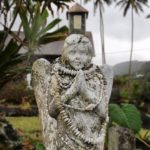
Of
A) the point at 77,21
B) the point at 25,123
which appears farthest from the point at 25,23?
the point at 77,21

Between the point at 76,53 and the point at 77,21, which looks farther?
the point at 77,21

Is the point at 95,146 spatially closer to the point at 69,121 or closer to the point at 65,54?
the point at 69,121

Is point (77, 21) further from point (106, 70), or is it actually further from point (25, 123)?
point (106, 70)

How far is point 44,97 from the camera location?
21.5 ft

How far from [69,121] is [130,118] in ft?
11.9

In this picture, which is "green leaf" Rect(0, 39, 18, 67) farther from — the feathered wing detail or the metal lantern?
the metal lantern

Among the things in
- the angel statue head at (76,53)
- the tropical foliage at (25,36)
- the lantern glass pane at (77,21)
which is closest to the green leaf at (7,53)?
the tropical foliage at (25,36)

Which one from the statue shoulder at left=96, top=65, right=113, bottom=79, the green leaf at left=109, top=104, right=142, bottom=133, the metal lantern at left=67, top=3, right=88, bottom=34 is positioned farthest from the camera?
the metal lantern at left=67, top=3, right=88, bottom=34

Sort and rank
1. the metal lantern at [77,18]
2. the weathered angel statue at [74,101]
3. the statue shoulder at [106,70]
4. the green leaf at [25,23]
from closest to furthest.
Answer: the weathered angel statue at [74,101] → the statue shoulder at [106,70] → the green leaf at [25,23] → the metal lantern at [77,18]

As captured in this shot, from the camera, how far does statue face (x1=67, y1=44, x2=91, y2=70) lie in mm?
6430

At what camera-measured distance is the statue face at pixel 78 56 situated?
21.1 ft

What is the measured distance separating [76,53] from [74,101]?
47 centimetres

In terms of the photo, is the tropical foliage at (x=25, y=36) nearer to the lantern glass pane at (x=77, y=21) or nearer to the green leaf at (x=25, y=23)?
the green leaf at (x=25, y=23)

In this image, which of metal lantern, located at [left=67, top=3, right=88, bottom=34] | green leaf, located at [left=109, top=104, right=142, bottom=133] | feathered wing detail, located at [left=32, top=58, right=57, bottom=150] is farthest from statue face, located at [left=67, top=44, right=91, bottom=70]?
metal lantern, located at [left=67, top=3, right=88, bottom=34]
